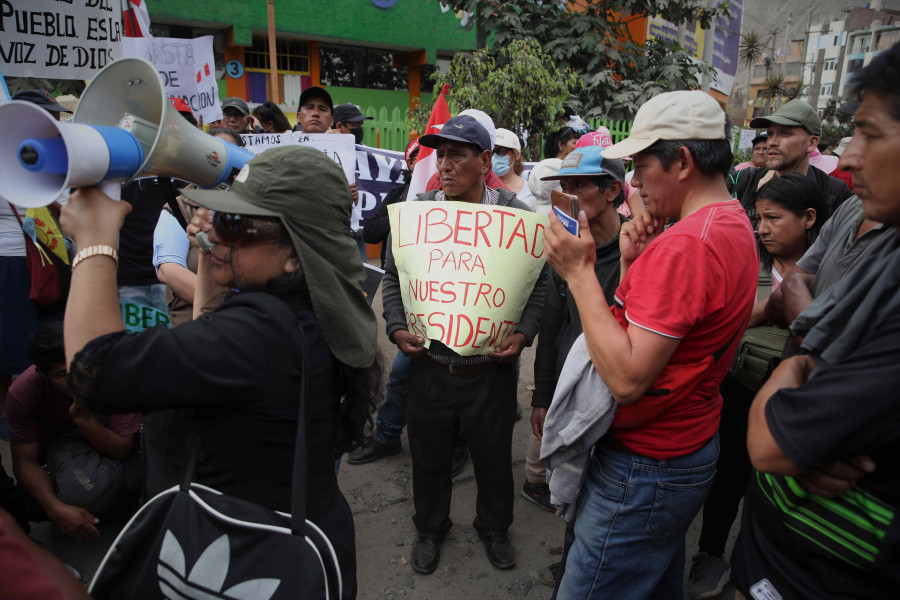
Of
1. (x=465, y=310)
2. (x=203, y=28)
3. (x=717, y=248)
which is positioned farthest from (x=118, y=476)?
(x=203, y=28)

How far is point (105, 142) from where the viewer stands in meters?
1.28

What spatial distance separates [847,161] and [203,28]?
51.6 ft

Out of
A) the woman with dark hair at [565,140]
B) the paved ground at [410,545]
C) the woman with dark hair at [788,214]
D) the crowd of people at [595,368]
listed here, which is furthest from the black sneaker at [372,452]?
the woman with dark hair at [565,140]

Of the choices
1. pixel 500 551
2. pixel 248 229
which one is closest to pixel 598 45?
pixel 500 551

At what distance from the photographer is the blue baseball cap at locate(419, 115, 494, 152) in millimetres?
2777

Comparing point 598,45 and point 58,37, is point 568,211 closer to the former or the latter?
point 58,37

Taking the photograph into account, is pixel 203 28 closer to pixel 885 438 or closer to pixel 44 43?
pixel 44 43

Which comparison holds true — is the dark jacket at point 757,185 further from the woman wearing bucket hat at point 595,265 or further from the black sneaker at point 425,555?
the black sneaker at point 425,555

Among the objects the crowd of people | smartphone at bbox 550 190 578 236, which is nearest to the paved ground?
the crowd of people

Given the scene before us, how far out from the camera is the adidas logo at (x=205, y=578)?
1.28 metres

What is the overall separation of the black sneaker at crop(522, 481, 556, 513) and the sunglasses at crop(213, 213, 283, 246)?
254 cm

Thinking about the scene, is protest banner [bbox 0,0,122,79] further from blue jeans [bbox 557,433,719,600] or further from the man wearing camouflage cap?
the man wearing camouflage cap

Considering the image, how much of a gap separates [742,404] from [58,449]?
11.1 feet

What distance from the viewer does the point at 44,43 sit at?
3918 mm
